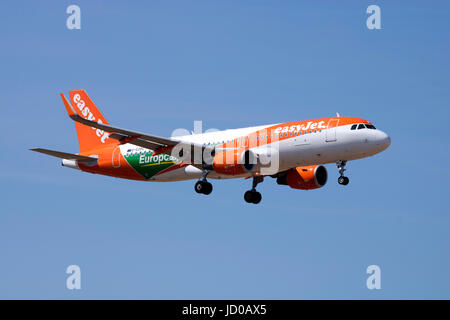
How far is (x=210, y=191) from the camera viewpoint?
2522 inches

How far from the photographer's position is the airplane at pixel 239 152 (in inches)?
2308

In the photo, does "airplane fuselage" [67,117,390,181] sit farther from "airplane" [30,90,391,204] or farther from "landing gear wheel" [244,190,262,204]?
"landing gear wheel" [244,190,262,204]

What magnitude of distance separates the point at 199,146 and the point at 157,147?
11.6 ft

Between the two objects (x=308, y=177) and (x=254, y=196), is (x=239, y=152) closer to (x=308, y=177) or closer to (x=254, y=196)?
(x=254, y=196)

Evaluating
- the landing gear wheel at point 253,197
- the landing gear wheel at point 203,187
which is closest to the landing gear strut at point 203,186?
the landing gear wheel at point 203,187

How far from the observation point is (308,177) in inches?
2579

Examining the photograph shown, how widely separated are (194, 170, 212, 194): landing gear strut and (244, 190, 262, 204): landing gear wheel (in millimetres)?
4119

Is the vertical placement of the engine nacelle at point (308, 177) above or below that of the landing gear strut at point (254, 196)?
above

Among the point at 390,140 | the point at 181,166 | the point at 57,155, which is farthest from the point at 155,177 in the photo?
the point at 390,140

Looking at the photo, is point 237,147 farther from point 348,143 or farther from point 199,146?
point 348,143

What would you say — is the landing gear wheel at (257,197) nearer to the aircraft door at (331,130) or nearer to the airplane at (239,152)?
the airplane at (239,152)

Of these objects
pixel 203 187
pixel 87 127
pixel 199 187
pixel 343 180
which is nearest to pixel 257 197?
pixel 203 187

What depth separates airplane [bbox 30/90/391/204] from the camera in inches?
2308

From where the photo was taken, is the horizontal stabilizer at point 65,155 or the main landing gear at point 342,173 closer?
the main landing gear at point 342,173
